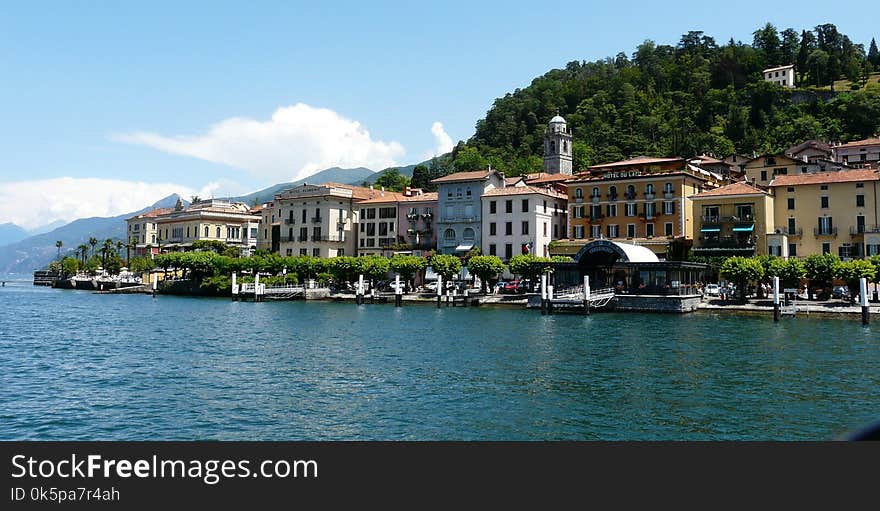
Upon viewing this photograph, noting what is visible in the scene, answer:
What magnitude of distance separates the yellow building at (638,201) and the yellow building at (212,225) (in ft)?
211

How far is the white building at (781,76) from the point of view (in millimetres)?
162875

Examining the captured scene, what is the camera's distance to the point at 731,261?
6141cm

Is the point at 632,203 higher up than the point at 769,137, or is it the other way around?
the point at 769,137

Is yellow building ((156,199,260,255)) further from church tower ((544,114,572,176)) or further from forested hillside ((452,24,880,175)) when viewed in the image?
church tower ((544,114,572,176))

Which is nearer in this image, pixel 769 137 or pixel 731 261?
pixel 731 261

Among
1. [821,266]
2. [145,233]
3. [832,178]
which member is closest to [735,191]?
[832,178]

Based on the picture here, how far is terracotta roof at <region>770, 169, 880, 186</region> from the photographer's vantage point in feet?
227

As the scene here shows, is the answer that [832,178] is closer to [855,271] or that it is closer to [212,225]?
[855,271]

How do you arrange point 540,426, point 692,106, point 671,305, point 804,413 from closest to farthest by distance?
1. point 540,426
2. point 804,413
3. point 671,305
4. point 692,106

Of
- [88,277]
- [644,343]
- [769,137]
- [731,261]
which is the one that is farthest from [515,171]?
[644,343]

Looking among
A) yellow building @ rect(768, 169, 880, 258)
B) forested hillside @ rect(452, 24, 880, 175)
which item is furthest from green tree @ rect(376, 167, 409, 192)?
yellow building @ rect(768, 169, 880, 258)

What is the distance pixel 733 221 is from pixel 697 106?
93.8 m

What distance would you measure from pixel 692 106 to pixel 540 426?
152376 millimetres
